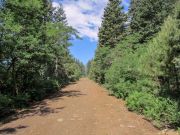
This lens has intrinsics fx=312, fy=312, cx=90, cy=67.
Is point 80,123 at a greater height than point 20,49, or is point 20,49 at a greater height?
point 20,49

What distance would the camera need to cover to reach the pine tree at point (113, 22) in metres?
45.4

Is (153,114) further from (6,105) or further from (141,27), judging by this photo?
(141,27)

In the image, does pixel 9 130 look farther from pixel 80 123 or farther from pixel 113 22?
pixel 113 22

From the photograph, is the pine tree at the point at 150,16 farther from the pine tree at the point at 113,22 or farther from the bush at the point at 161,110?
the bush at the point at 161,110

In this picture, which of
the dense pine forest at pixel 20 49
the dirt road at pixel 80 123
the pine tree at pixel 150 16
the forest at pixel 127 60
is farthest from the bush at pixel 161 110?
the pine tree at pixel 150 16

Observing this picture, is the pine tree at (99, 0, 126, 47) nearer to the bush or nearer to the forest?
the forest

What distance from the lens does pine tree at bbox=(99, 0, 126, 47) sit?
149 ft

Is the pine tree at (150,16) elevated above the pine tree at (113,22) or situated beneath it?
situated beneath

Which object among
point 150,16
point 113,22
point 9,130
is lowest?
point 9,130

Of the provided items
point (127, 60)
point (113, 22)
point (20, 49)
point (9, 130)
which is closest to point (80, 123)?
point (9, 130)

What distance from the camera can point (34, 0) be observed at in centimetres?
1956

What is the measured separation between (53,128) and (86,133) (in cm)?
158

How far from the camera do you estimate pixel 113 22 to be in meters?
46.0

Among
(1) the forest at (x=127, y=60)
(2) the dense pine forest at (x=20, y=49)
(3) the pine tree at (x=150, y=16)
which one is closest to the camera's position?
(1) the forest at (x=127, y=60)
